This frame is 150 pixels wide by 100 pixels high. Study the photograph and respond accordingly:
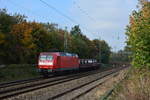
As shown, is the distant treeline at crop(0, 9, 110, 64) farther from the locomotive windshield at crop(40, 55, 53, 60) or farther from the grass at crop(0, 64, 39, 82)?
the locomotive windshield at crop(40, 55, 53, 60)

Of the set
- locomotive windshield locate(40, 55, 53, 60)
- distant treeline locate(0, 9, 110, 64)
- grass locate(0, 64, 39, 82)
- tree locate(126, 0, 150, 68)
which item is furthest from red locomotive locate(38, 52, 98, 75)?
tree locate(126, 0, 150, 68)

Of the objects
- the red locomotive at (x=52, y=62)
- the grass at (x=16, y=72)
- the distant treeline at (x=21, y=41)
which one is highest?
the distant treeline at (x=21, y=41)

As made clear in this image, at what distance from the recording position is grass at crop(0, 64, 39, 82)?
33344 millimetres

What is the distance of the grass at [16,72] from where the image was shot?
3334cm

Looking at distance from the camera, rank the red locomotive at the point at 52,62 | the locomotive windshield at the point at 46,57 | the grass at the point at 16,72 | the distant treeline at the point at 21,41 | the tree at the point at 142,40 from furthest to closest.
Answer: the distant treeline at the point at 21,41 → the locomotive windshield at the point at 46,57 → the red locomotive at the point at 52,62 → the grass at the point at 16,72 → the tree at the point at 142,40

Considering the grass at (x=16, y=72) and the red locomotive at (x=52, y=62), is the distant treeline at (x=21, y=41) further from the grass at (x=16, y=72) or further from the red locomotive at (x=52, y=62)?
the red locomotive at (x=52, y=62)

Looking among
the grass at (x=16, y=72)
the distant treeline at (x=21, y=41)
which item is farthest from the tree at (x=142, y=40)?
the distant treeline at (x=21, y=41)

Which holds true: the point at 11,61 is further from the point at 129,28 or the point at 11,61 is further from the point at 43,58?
the point at 129,28

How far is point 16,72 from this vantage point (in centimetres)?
3694

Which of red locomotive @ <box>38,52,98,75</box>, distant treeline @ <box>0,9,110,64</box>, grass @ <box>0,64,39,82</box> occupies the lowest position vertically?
grass @ <box>0,64,39,82</box>

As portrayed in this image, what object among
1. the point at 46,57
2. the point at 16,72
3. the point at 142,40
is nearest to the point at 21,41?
the point at 16,72

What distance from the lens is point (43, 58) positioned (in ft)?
119

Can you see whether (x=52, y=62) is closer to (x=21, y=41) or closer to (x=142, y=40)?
(x=21, y=41)

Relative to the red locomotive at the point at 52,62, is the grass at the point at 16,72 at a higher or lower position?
lower
